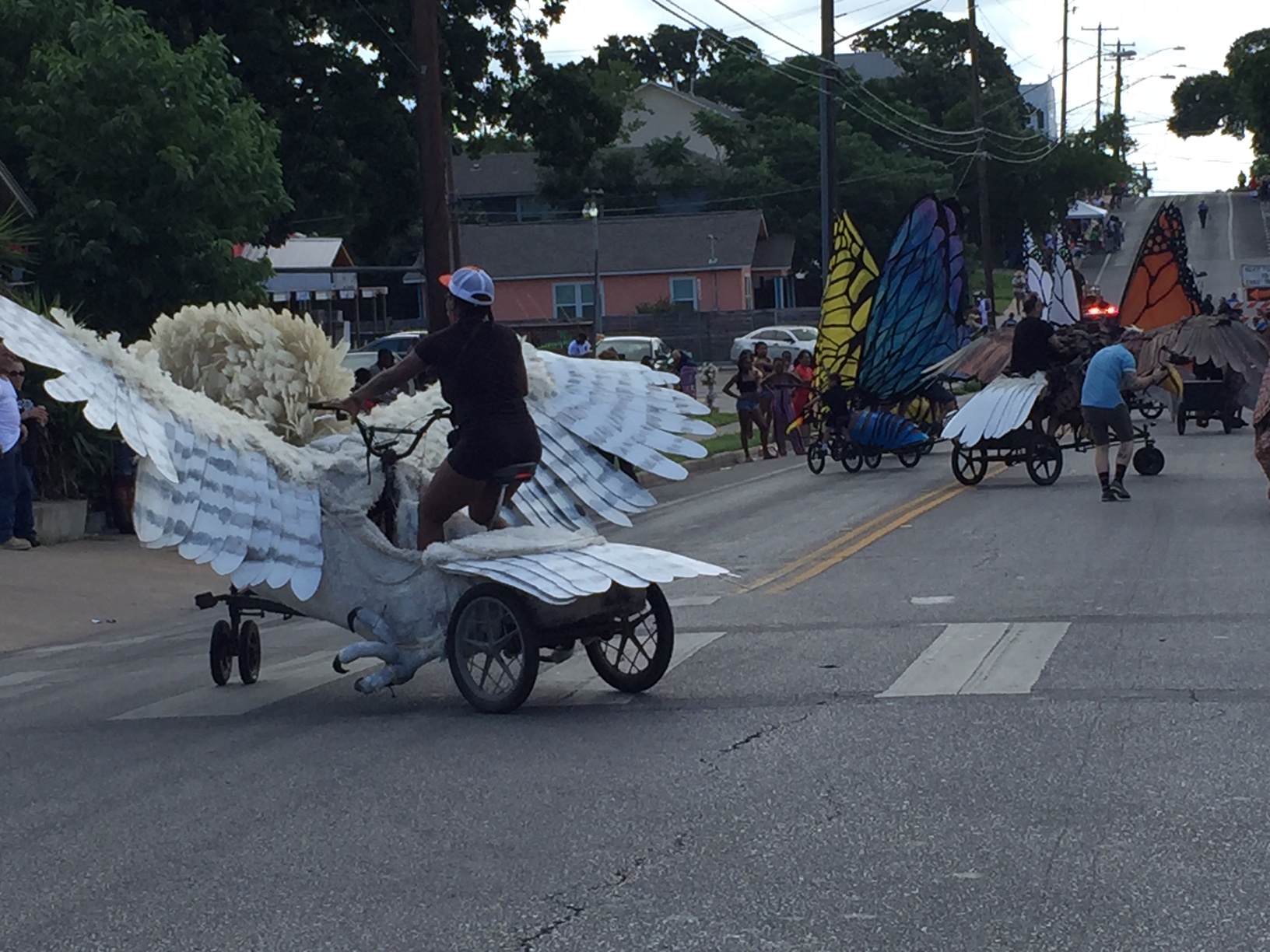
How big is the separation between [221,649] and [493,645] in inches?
78.6

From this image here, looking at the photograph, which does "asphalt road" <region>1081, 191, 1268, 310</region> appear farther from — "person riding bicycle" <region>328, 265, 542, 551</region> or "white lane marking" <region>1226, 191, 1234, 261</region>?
"person riding bicycle" <region>328, 265, 542, 551</region>

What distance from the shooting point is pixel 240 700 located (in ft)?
29.6

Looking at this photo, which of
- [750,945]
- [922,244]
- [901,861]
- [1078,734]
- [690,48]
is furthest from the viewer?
[690,48]

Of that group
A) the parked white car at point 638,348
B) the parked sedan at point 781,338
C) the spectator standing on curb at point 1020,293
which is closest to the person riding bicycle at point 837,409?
the spectator standing on curb at point 1020,293

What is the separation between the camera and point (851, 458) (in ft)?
80.0

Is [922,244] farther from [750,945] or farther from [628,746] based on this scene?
[750,945]

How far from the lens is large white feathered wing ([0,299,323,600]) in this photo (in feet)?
24.4

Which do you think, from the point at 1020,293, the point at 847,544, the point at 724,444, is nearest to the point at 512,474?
the point at 847,544

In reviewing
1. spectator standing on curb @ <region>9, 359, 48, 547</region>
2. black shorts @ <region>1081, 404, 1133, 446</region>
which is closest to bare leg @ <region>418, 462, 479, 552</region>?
spectator standing on curb @ <region>9, 359, 48, 547</region>

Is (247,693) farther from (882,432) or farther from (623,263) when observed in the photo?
(623,263)

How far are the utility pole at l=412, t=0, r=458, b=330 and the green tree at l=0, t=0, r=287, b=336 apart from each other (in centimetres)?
247

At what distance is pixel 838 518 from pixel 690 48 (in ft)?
319

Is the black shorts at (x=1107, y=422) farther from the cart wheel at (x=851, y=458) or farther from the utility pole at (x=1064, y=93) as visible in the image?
the utility pole at (x=1064, y=93)

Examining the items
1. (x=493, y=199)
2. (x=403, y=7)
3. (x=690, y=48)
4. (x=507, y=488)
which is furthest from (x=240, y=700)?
(x=690, y=48)
